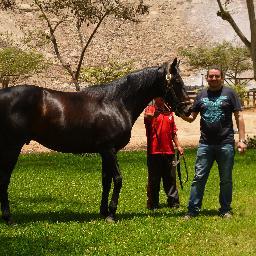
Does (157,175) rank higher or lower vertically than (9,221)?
higher

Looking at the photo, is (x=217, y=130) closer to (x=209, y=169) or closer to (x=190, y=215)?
(x=209, y=169)

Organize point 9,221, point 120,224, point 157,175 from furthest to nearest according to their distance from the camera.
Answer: point 157,175 < point 9,221 < point 120,224

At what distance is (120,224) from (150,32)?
107983 mm

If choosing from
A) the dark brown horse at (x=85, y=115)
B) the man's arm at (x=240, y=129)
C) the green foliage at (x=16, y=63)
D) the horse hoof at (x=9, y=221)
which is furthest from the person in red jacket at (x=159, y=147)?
the green foliage at (x=16, y=63)

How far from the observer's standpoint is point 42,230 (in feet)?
27.9

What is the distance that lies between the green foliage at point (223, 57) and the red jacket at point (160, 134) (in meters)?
56.3

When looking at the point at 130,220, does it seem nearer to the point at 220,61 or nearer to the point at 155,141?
the point at 155,141

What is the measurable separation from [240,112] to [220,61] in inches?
2295

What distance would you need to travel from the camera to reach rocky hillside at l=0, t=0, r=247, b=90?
103 m

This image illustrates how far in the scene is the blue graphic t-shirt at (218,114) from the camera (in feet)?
30.0

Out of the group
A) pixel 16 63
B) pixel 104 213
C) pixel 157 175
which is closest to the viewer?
pixel 104 213

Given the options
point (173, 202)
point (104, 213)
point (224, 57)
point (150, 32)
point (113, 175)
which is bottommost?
point (224, 57)

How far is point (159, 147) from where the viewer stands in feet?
34.2

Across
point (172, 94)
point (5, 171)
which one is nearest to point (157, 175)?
point (172, 94)
